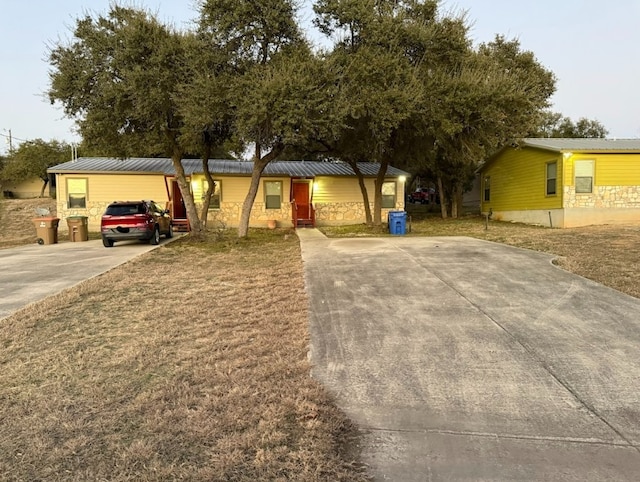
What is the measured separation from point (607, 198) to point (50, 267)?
64.7ft

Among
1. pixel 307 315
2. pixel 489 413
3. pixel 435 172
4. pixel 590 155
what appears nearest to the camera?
pixel 489 413

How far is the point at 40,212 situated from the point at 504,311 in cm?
1636

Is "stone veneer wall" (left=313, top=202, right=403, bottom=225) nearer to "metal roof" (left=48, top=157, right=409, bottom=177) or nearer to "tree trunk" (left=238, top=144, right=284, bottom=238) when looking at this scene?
"metal roof" (left=48, top=157, right=409, bottom=177)

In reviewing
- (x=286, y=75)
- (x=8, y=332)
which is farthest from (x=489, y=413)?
(x=286, y=75)

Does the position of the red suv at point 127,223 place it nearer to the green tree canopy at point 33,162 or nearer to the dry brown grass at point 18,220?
the dry brown grass at point 18,220

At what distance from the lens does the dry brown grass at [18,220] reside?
59.8 feet

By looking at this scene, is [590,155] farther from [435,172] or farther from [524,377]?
[524,377]

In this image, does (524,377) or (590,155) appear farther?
(590,155)

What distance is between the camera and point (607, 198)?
1792 cm

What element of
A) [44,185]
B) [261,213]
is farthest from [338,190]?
[44,185]

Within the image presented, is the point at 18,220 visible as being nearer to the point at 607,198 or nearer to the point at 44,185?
the point at 44,185

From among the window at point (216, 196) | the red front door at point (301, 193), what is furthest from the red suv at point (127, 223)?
the red front door at point (301, 193)

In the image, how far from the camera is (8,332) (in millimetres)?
4926

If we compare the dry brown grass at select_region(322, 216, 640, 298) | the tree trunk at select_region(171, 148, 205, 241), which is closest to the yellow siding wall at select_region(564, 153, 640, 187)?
the dry brown grass at select_region(322, 216, 640, 298)
